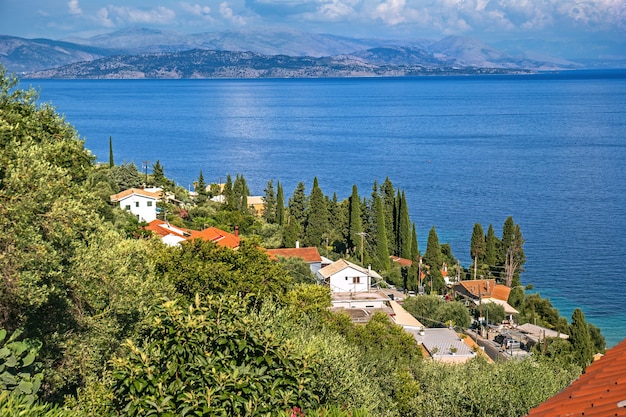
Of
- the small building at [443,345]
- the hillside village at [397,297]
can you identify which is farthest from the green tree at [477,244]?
the small building at [443,345]

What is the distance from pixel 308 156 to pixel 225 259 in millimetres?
76936

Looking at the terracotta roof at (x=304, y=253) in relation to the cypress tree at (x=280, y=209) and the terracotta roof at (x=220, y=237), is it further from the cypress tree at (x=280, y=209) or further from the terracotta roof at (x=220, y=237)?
the cypress tree at (x=280, y=209)

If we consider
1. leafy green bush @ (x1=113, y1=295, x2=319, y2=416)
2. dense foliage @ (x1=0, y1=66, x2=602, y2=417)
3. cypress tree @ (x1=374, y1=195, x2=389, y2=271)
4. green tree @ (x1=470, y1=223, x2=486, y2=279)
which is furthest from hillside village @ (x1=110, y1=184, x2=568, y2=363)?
leafy green bush @ (x1=113, y1=295, x2=319, y2=416)

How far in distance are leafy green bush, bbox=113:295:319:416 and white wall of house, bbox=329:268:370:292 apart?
1103 inches

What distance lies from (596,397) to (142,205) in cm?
4553

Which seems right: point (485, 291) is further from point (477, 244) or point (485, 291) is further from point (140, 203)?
point (140, 203)

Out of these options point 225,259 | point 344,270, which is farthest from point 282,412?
point 344,270

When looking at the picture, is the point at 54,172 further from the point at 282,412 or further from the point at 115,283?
the point at 282,412

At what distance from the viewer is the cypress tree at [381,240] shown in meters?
45.7

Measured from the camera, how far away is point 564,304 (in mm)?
39938

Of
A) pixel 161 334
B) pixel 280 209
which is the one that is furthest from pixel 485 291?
pixel 161 334

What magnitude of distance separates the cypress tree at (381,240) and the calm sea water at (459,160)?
264 inches

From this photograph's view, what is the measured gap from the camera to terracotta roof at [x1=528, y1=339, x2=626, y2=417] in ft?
14.9

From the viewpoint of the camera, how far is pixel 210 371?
7.52 m
